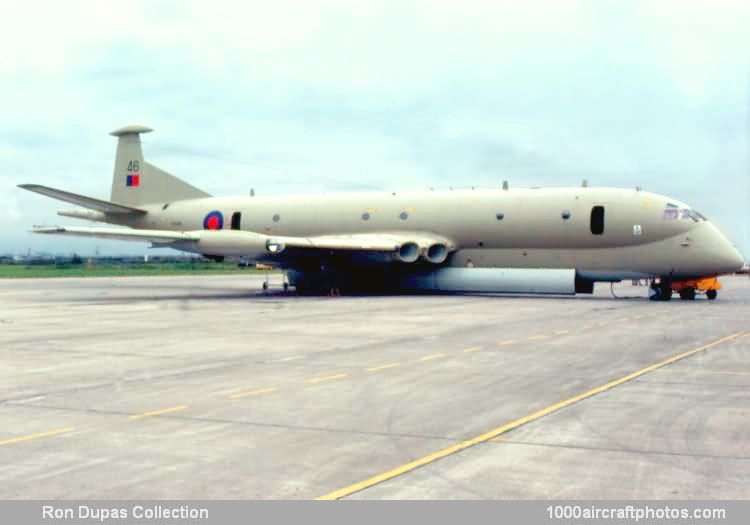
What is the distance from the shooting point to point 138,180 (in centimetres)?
4716

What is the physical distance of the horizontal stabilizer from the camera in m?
36.1

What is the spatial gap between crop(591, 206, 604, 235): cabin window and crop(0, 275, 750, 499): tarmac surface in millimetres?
14200

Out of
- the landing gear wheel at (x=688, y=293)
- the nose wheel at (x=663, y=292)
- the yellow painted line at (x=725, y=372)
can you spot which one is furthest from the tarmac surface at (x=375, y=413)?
the landing gear wheel at (x=688, y=293)

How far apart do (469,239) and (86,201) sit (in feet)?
62.7

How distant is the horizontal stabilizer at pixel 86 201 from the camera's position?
3606 centimetres

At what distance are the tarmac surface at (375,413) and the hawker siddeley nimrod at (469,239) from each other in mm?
13800

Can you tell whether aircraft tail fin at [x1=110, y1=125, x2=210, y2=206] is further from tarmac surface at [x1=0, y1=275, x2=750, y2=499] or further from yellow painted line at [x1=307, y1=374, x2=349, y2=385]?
yellow painted line at [x1=307, y1=374, x2=349, y2=385]

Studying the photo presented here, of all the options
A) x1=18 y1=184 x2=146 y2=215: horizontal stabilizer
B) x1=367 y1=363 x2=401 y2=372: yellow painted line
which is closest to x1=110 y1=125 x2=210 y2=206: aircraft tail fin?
x1=18 y1=184 x2=146 y2=215: horizontal stabilizer

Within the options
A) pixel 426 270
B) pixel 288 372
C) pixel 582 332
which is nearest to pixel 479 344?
pixel 582 332

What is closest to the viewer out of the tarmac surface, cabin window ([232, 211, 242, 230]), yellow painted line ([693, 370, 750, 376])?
the tarmac surface

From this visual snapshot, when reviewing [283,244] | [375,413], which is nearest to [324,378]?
[375,413]

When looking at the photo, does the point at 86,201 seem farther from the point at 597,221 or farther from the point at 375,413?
the point at 375,413
